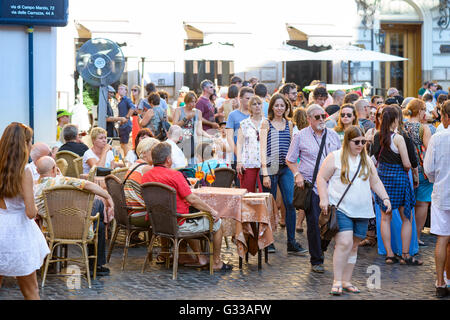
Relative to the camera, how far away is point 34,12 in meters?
11.1

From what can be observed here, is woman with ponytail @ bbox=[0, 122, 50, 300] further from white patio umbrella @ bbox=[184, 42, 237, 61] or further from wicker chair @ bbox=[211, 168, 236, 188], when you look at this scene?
white patio umbrella @ bbox=[184, 42, 237, 61]

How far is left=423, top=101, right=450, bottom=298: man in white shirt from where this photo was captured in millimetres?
7375

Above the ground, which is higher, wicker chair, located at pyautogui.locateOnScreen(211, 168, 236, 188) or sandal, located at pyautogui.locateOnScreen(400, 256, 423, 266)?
wicker chair, located at pyautogui.locateOnScreen(211, 168, 236, 188)

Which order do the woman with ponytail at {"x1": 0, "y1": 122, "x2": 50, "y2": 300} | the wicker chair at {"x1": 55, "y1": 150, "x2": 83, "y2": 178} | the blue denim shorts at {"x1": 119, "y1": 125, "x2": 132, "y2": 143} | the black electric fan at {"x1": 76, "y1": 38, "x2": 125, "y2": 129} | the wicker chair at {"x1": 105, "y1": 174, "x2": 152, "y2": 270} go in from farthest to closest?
the blue denim shorts at {"x1": 119, "y1": 125, "x2": 132, "y2": 143} → the black electric fan at {"x1": 76, "y1": 38, "x2": 125, "y2": 129} → the wicker chair at {"x1": 55, "y1": 150, "x2": 83, "y2": 178} → the wicker chair at {"x1": 105, "y1": 174, "x2": 152, "y2": 270} → the woman with ponytail at {"x1": 0, "y1": 122, "x2": 50, "y2": 300}

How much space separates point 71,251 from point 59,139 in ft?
13.8

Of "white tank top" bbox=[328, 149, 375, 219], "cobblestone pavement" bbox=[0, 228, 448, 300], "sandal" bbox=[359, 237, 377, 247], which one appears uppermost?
"white tank top" bbox=[328, 149, 375, 219]

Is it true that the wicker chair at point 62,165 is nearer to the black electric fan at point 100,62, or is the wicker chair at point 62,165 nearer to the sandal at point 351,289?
the black electric fan at point 100,62

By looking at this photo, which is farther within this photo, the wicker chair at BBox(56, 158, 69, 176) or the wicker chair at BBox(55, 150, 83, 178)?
the wicker chair at BBox(55, 150, 83, 178)

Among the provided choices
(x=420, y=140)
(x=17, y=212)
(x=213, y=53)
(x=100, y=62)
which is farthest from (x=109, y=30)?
(x=17, y=212)

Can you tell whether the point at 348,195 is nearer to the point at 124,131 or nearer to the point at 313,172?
the point at 313,172

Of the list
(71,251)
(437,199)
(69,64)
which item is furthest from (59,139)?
(69,64)

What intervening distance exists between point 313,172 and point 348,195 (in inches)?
48.3

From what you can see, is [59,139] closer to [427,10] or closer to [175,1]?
[175,1]

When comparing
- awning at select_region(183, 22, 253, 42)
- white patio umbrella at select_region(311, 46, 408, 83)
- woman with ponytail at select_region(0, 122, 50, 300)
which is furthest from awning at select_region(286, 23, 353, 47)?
woman with ponytail at select_region(0, 122, 50, 300)
